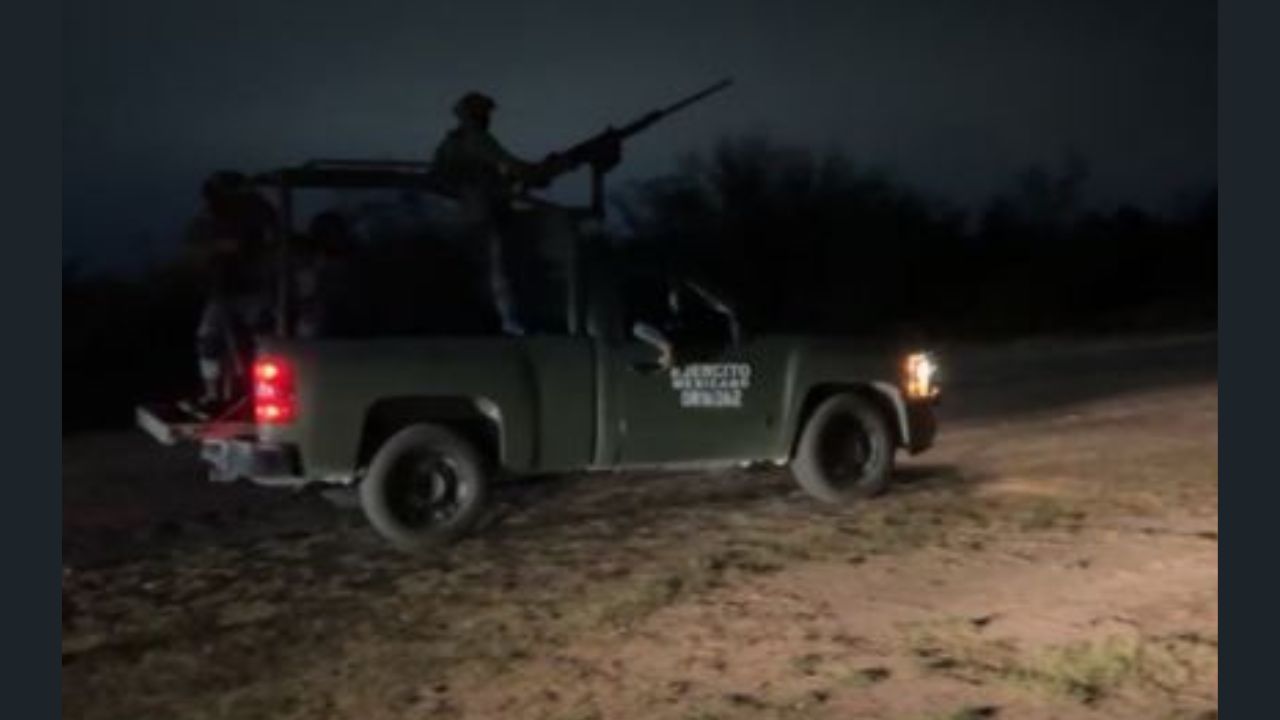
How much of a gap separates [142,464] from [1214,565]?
9707mm

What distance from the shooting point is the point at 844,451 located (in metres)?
11.7

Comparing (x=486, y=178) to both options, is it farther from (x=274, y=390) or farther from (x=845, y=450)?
(x=845, y=450)

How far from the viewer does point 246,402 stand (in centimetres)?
1100

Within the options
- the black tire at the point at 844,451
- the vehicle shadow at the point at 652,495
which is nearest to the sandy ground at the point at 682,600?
the vehicle shadow at the point at 652,495

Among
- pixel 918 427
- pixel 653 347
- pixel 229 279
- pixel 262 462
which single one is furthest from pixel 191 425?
pixel 918 427

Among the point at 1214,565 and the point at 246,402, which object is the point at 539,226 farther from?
the point at 1214,565

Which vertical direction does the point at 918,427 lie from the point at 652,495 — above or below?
above

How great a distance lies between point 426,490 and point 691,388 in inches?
72.3

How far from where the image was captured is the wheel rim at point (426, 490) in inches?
408

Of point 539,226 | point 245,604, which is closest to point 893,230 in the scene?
point 539,226

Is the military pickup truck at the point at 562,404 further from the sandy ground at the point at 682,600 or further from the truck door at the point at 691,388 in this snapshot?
the sandy ground at the point at 682,600

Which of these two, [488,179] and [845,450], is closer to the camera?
[488,179]

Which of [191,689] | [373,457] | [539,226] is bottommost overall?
[191,689]

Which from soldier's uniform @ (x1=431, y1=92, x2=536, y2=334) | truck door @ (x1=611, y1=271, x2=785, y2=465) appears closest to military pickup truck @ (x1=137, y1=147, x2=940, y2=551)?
truck door @ (x1=611, y1=271, x2=785, y2=465)
